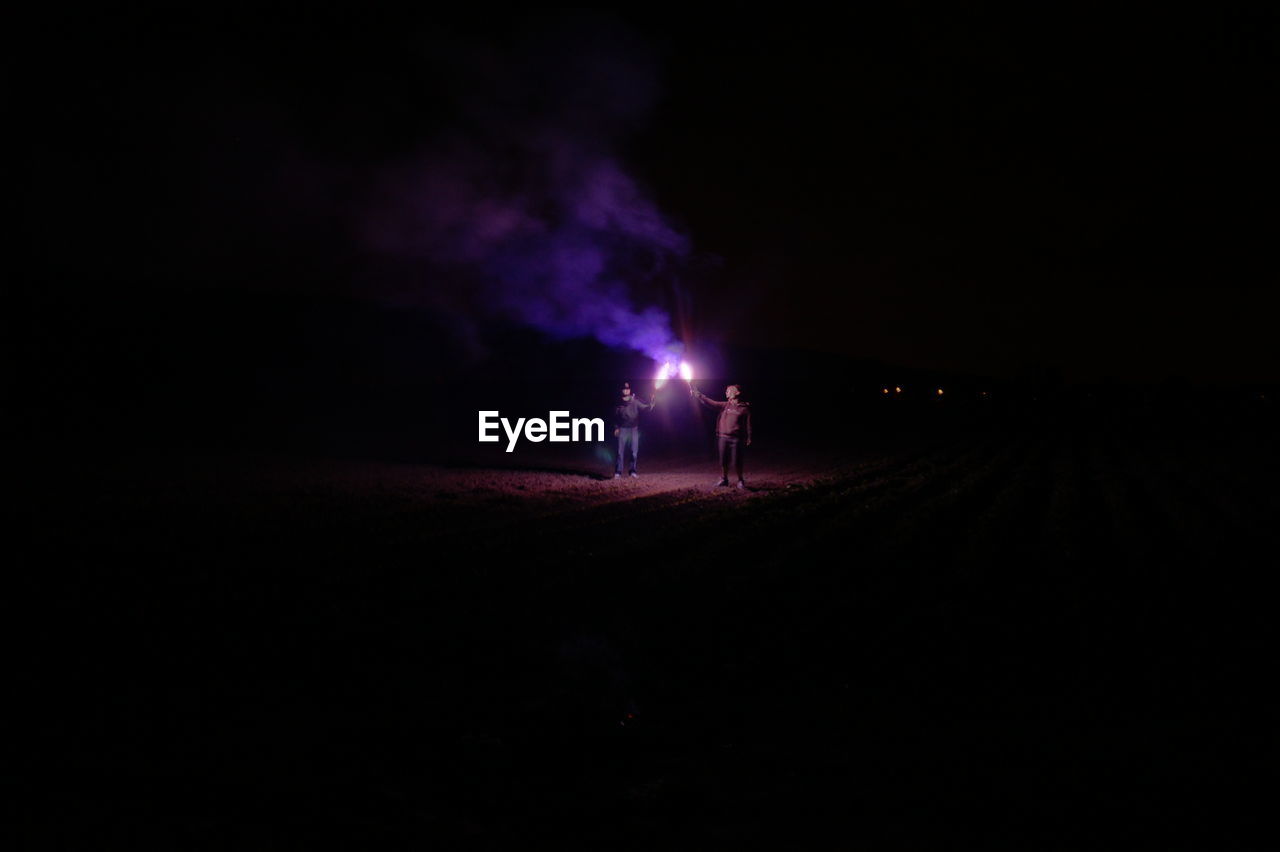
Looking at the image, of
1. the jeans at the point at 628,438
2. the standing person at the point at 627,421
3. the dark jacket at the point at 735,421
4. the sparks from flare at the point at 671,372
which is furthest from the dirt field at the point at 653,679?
the sparks from flare at the point at 671,372

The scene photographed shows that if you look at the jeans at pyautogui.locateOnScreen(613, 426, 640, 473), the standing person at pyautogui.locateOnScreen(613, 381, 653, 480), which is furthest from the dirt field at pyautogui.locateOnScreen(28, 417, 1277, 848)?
the jeans at pyautogui.locateOnScreen(613, 426, 640, 473)

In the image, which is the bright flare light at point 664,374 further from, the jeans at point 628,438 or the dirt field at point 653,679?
the dirt field at point 653,679

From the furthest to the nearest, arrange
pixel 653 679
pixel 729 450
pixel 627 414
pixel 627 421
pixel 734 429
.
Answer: pixel 627 421, pixel 627 414, pixel 729 450, pixel 734 429, pixel 653 679

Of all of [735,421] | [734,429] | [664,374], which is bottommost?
[734,429]

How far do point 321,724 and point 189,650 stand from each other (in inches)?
80.3

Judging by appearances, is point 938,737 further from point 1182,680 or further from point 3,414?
point 3,414

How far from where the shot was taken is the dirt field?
4.06 m

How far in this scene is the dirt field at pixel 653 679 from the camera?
4.06 meters

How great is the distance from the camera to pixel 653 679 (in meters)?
5.85

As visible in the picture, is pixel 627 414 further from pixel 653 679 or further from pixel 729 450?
pixel 653 679

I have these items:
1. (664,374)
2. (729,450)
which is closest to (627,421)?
(664,374)

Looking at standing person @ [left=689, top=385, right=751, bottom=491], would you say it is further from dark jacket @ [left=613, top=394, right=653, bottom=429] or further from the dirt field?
the dirt field

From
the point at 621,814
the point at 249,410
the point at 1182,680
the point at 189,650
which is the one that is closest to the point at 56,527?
the point at 189,650

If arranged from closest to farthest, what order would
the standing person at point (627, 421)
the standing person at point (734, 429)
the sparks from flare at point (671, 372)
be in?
the standing person at point (734, 429) → the standing person at point (627, 421) → the sparks from flare at point (671, 372)
